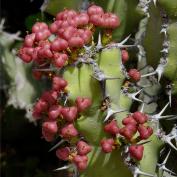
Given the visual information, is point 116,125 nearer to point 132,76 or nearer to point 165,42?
point 132,76

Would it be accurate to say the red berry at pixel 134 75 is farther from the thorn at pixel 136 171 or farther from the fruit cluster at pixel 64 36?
the thorn at pixel 136 171

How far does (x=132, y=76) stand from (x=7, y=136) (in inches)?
58.8

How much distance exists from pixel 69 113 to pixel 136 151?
0.94ft

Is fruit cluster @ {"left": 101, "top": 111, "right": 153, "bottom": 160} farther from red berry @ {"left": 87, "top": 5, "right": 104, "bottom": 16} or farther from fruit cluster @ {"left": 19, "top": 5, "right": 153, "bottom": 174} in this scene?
red berry @ {"left": 87, "top": 5, "right": 104, "bottom": 16}

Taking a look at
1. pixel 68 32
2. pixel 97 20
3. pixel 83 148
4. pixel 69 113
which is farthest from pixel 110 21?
pixel 83 148

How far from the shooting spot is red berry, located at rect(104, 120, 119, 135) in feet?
6.99

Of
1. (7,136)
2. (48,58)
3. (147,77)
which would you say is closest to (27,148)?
(7,136)

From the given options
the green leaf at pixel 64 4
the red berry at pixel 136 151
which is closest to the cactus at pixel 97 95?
the red berry at pixel 136 151

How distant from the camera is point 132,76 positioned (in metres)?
2.26

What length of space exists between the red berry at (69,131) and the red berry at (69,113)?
0.10ft

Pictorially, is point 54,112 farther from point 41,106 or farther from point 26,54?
point 26,54

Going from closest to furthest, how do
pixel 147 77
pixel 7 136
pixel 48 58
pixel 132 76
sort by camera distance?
pixel 48 58 → pixel 132 76 → pixel 147 77 → pixel 7 136

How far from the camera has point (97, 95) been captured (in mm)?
2146

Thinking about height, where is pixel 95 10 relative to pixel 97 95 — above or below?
above
